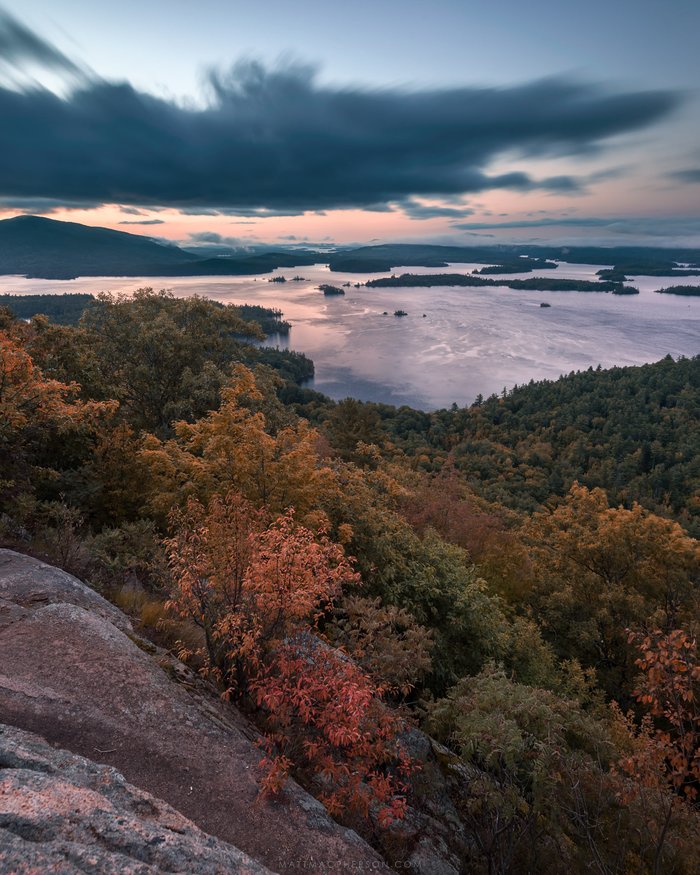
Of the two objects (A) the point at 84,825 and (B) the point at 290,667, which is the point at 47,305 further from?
(A) the point at 84,825

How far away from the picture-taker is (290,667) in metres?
5.45

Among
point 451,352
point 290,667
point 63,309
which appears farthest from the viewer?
point 451,352

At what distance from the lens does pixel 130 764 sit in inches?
198

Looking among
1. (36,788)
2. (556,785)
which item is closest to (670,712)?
(556,785)

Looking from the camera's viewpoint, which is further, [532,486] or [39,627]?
[532,486]

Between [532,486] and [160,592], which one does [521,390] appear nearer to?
[532,486]

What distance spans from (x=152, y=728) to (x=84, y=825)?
7.53 feet

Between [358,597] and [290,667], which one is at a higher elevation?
[290,667]

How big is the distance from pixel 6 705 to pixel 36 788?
7.09 feet

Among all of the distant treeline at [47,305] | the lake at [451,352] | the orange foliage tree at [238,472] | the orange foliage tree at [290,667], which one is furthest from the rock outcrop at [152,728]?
the distant treeline at [47,305]

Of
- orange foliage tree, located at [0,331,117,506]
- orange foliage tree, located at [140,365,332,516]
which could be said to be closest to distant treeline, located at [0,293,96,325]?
orange foliage tree, located at [140,365,332,516]

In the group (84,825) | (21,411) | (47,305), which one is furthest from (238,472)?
(47,305)

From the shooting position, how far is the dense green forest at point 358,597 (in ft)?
19.6

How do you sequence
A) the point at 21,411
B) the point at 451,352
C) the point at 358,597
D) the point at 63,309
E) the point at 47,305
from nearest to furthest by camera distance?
the point at 21,411 < the point at 358,597 < the point at 63,309 < the point at 47,305 < the point at 451,352
